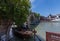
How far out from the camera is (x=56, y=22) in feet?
96.8

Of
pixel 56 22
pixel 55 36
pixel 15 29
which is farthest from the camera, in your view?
pixel 56 22

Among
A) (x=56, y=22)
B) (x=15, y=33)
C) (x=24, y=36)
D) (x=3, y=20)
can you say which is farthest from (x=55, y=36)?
(x=56, y=22)

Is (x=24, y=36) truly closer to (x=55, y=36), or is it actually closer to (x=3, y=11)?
(x=3, y=11)

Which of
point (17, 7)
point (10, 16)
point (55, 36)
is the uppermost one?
point (17, 7)

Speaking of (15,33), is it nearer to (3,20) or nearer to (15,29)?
(15,29)

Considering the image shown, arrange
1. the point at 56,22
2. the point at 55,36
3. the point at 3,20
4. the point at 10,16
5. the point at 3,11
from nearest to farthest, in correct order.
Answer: the point at 55,36 → the point at 3,11 → the point at 10,16 → the point at 3,20 → the point at 56,22

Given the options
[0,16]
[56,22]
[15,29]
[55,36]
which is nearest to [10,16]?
[0,16]

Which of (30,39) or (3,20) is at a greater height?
(3,20)

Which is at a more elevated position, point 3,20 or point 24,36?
point 3,20

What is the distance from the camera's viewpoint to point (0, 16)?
922 cm

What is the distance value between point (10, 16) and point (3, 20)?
3.92 ft

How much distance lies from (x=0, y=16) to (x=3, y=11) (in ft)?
2.98

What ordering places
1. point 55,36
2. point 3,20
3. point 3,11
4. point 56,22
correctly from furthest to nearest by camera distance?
1. point 56,22
2. point 3,20
3. point 3,11
4. point 55,36

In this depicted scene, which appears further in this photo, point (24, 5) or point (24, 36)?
point (24, 36)
